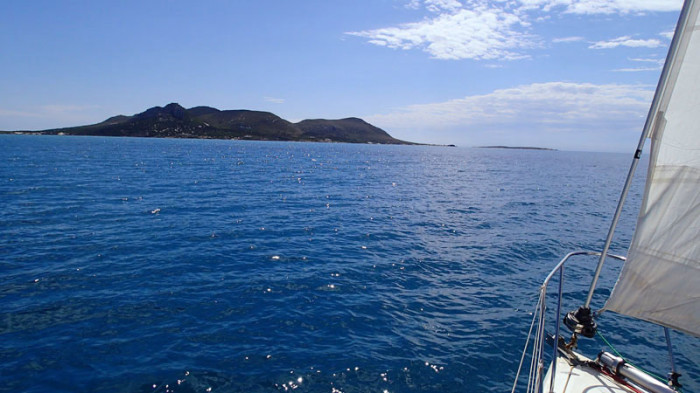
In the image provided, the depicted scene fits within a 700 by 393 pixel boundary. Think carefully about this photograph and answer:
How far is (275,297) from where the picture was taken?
58.9ft

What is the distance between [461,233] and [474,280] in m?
10.7

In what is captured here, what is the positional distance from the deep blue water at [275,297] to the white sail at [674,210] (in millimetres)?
6772

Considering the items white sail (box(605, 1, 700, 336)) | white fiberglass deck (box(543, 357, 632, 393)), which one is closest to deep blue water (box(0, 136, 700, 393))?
white fiberglass deck (box(543, 357, 632, 393))

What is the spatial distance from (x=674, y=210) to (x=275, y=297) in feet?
52.2

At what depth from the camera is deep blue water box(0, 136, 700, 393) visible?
40.2 ft

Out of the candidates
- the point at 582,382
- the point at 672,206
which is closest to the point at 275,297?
the point at 582,382

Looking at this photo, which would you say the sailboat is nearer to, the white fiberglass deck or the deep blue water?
the white fiberglass deck

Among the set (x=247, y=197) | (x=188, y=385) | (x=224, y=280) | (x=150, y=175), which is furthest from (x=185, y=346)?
(x=150, y=175)

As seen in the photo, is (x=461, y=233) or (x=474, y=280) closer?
(x=474, y=280)

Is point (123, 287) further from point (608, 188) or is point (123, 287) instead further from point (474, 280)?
point (608, 188)

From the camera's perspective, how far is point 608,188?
2749 inches

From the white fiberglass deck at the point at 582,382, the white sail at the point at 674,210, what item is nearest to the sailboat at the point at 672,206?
the white sail at the point at 674,210

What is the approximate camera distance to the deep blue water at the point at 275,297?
12.3 m

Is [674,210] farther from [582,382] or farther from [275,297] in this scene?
[275,297]
